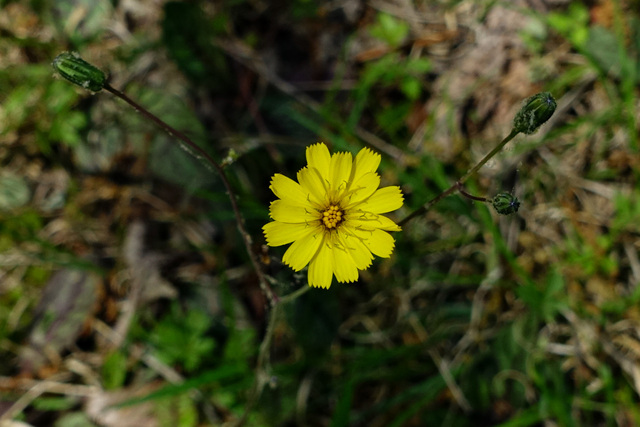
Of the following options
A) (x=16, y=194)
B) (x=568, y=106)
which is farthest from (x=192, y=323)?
(x=568, y=106)

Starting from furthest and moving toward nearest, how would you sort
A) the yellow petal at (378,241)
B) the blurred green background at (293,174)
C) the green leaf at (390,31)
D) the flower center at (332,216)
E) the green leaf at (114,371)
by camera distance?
1. the green leaf at (390,31)
2. the green leaf at (114,371)
3. the blurred green background at (293,174)
4. the flower center at (332,216)
5. the yellow petal at (378,241)

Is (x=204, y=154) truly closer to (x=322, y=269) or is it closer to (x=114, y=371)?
(x=322, y=269)

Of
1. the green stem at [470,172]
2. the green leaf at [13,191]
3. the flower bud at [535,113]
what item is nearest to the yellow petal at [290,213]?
the green stem at [470,172]

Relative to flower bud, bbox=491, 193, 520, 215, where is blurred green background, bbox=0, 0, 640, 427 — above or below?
above

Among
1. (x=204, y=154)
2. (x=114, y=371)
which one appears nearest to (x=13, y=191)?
(x=114, y=371)

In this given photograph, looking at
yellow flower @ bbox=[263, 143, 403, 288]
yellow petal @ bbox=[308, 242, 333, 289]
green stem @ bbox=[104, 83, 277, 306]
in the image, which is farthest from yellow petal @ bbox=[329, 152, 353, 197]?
green stem @ bbox=[104, 83, 277, 306]

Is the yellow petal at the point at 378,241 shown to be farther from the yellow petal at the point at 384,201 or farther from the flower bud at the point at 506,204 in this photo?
the flower bud at the point at 506,204

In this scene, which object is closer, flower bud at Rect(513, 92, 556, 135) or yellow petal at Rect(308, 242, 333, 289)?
flower bud at Rect(513, 92, 556, 135)

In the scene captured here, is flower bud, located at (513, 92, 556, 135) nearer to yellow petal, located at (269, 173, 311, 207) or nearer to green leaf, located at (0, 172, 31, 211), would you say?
yellow petal, located at (269, 173, 311, 207)
